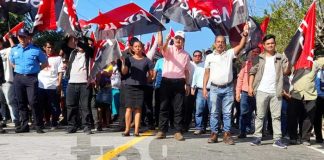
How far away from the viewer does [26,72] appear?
31.4 ft

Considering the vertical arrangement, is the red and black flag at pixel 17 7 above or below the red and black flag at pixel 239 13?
above

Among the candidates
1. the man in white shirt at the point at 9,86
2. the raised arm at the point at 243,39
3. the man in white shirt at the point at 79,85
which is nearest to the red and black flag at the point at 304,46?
the raised arm at the point at 243,39

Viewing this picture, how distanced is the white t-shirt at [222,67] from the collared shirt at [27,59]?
3.42m

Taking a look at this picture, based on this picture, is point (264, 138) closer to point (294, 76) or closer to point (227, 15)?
point (294, 76)

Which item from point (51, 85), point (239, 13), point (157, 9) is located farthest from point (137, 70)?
point (51, 85)

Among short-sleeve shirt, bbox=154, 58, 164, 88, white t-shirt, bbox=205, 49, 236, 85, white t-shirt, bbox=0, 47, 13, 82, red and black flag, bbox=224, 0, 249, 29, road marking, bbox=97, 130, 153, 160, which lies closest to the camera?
road marking, bbox=97, 130, 153, 160

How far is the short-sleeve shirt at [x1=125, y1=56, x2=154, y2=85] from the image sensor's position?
954cm

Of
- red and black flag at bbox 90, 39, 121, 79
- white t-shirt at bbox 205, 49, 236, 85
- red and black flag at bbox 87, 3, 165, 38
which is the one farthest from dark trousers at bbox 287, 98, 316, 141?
red and black flag at bbox 90, 39, 121, 79

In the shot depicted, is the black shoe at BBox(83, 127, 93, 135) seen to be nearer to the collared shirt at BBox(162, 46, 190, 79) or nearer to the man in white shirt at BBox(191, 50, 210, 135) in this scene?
the collared shirt at BBox(162, 46, 190, 79)

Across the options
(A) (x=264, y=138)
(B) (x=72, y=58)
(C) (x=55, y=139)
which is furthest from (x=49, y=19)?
(A) (x=264, y=138)

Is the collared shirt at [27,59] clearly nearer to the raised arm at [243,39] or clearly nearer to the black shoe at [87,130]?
the black shoe at [87,130]

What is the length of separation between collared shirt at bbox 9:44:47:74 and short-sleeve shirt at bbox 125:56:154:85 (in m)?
1.74

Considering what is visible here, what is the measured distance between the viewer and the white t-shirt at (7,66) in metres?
10.5

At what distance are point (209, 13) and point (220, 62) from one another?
155 cm
